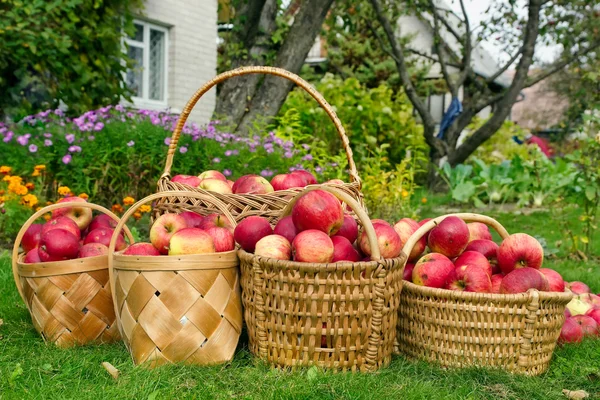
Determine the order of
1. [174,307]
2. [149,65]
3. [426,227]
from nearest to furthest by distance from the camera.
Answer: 1. [174,307]
2. [426,227]
3. [149,65]

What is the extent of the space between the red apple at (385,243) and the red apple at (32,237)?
56.1 inches

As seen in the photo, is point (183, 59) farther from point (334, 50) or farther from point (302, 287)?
point (302, 287)

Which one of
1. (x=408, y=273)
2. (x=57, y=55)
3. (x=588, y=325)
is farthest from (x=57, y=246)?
(x=57, y=55)

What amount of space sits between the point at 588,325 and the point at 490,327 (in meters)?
0.76

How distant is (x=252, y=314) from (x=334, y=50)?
46.9 feet

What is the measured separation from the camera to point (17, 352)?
→ 93.3 inches

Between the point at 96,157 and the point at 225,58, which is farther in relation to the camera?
the point at 225,58

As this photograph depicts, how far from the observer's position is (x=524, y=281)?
2.28m

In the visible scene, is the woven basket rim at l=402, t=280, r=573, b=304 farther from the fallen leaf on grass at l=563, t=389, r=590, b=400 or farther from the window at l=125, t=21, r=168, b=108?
the window at l=125, t=21, r=168, b=108

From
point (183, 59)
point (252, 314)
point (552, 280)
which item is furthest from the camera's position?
point (183, 59)

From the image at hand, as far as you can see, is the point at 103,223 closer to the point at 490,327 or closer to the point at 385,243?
the point at 385,243

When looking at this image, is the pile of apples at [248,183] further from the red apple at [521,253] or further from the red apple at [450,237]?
the red apple at [521,253]

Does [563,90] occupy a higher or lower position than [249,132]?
higher

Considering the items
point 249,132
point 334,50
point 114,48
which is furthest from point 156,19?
point 334,50
